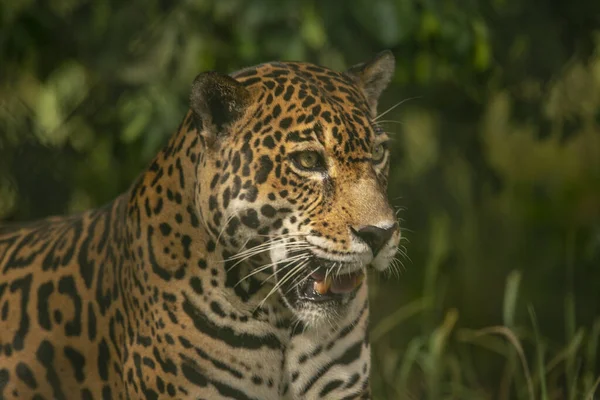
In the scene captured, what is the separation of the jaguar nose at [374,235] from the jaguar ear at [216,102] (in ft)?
1.78

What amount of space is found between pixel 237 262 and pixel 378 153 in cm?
57

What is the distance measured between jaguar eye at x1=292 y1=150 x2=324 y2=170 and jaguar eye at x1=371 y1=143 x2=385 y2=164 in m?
0.21

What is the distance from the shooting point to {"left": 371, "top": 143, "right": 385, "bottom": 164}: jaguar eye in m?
3.96

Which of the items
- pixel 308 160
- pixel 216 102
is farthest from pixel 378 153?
pixel 216 102

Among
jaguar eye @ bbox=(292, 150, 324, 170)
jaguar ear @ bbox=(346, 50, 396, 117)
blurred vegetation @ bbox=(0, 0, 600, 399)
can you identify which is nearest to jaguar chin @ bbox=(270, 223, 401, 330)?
jaguar eye @ bbox=(292, 150, 324, 170)

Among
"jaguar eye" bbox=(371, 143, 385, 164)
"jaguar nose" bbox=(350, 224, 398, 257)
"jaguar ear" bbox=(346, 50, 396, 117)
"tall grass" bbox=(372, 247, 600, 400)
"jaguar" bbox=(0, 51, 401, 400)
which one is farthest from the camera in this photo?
"tall grass" bbox=(372, 247, 600, 400)

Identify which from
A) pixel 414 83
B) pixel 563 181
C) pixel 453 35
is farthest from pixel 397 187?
pixel 563 181

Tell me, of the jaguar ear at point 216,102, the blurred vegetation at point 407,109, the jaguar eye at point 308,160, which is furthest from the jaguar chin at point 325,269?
the blurred vegetation at point 407,109

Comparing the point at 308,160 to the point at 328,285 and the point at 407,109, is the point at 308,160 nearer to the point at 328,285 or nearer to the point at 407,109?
the point at 328,285

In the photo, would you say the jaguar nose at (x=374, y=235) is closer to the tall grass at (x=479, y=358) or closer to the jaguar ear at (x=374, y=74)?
the jaguar ear at (x=374, y=74)

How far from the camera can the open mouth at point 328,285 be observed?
384 centimetres

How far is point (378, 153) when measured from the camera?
157 inches

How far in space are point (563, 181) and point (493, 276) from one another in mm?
2920

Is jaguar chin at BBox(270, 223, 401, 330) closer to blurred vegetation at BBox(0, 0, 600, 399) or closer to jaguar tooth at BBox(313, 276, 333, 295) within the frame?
jaguar tooth at BBox(313, 276, 333, 295)
